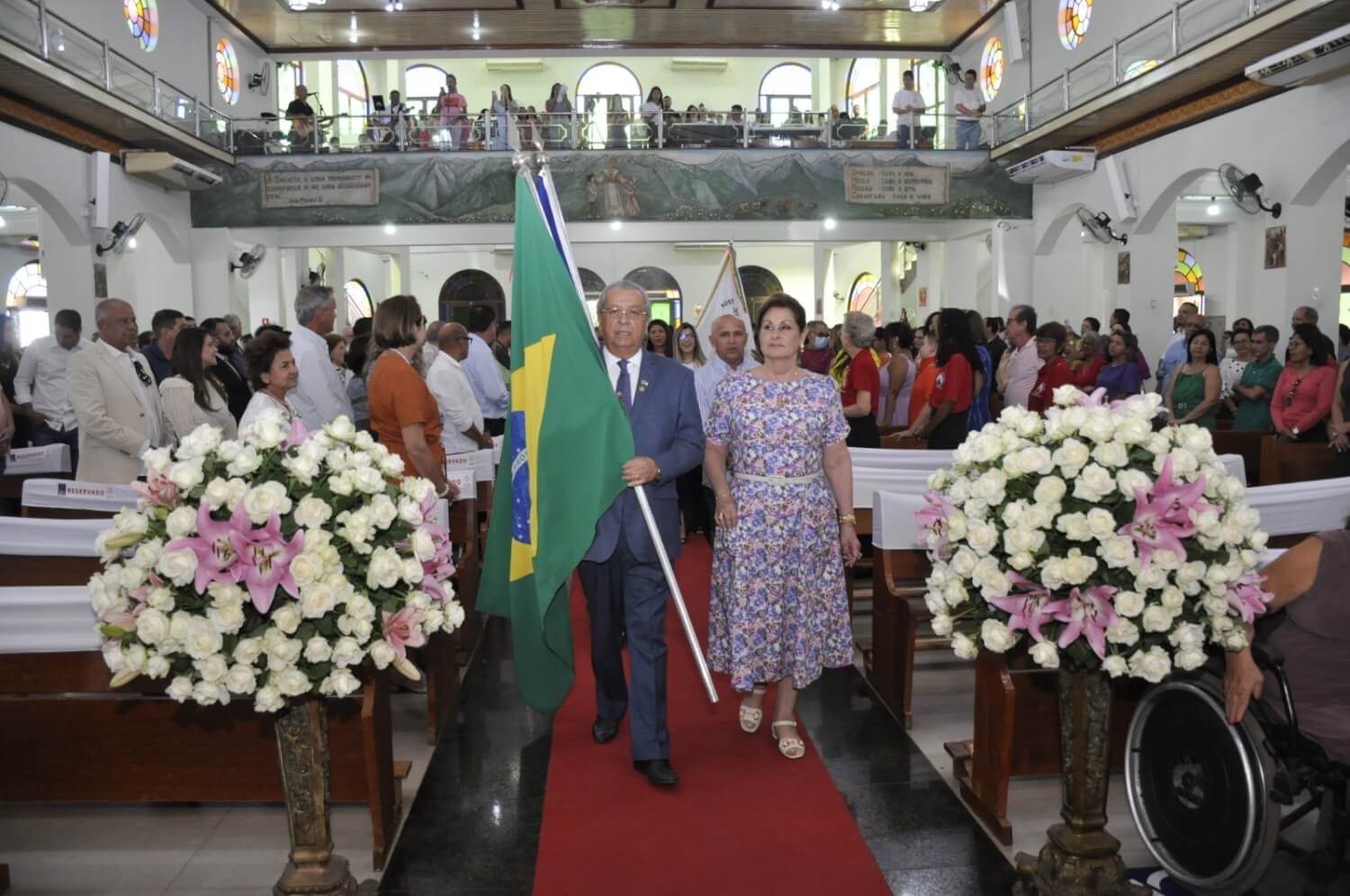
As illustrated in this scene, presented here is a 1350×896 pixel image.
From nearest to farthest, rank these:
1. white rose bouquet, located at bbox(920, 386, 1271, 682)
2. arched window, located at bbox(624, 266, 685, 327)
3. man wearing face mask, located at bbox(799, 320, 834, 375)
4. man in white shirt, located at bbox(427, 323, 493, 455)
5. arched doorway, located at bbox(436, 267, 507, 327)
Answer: white rose bouquet, located at bbox(920, 386, 1271, 682)
man in white shirt, located at bbox(427, 323, 493, 455)
man wearing face mask, located at bbox(799, 320, 834, 375)
arched window, located at bbox(624, 266, 685, 327)
arched doorway, located at bbox(436, 267, 507, 327)

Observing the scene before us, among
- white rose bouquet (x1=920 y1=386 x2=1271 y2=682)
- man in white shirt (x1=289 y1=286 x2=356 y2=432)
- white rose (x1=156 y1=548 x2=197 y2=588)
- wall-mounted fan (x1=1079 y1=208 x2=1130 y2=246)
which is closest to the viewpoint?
white rose (x1=156 y1=548 x2=197 y2=588)

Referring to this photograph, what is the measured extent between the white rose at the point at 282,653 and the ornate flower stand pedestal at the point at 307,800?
294 millimetres

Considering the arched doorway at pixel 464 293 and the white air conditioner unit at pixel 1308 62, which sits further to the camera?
the arched doorway at pixel 464 293

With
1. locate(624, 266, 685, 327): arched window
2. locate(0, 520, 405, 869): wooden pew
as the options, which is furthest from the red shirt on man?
locate(624, 266, 685, 327): arched window

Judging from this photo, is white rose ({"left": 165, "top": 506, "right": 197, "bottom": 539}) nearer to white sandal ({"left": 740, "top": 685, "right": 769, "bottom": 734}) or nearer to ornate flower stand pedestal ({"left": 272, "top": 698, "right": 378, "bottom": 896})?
ornate flower stand pedestal ({"left": 272, "top": 698, "right": 378, "bottom": 896})

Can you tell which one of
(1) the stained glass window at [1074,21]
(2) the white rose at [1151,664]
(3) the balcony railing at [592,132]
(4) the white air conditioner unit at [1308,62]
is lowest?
(2) the white rose at [1151,664]

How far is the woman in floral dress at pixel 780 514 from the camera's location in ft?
11.7

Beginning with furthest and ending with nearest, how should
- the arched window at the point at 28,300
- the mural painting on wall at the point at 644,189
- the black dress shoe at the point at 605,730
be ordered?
the arched window at the point at 28,300, the mural painting on wall at the point at 644,189, the black dress shoe at the point at 605,730

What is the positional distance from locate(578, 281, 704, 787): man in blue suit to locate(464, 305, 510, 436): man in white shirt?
3763 mm

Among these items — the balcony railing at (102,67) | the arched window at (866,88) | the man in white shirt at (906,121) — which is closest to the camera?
the balcony railing at (102,67)

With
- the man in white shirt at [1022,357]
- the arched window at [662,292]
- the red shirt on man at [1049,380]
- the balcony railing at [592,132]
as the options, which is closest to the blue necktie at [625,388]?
the red shirt on man at [1049,380]

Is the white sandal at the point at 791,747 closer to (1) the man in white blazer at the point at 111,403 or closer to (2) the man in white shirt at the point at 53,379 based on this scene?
(1) the man in white blazer at the point at 111,403

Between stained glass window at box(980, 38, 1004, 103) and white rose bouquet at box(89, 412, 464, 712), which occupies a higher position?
stained glass window at box(980, 38, 1004, 103)

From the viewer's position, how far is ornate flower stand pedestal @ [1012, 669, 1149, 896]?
2607mm
